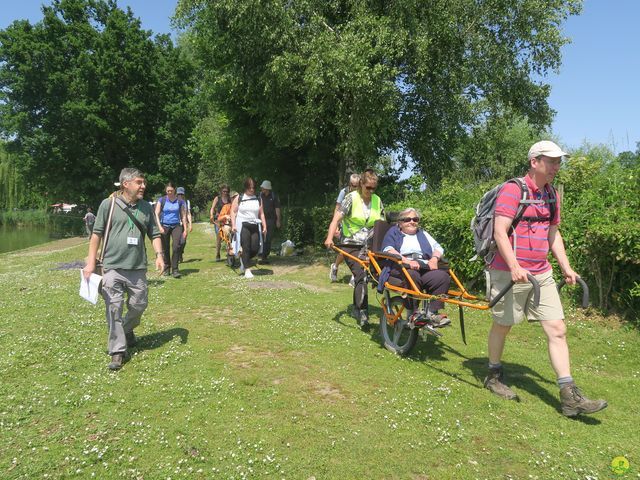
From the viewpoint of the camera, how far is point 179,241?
1124 centimetres

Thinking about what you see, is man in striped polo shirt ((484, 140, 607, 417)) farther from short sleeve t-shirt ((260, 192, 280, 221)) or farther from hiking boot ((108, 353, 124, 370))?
short sleeve t-shirt ((260, 192, 280, 221))

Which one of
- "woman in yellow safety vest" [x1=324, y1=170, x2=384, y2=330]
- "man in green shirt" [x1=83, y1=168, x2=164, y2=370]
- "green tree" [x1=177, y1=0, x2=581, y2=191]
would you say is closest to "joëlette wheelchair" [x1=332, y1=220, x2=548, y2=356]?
"woman in yellow safety vest" [x1=324, y1=170, x2=384, y2=330]

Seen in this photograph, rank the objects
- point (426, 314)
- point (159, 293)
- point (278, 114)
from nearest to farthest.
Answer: point (426, 314) → point (159, 293) → point (278, 114)

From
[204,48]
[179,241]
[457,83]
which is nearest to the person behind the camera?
[179,241]

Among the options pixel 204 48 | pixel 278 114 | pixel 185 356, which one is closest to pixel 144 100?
pixel 204 48

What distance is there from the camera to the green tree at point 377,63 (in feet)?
42.4

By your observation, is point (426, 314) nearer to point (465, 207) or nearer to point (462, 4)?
point (465, 207)

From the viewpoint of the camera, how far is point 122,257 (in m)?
5.40

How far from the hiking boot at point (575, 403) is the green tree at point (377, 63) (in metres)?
9.71

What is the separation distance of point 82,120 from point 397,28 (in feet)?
92.0

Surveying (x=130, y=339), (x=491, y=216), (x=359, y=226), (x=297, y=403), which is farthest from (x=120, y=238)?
(x=491, y=216)

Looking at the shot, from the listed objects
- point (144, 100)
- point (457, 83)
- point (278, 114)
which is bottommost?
point (278, 114)

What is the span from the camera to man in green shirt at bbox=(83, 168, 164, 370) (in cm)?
529

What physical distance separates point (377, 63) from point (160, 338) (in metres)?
10.2
